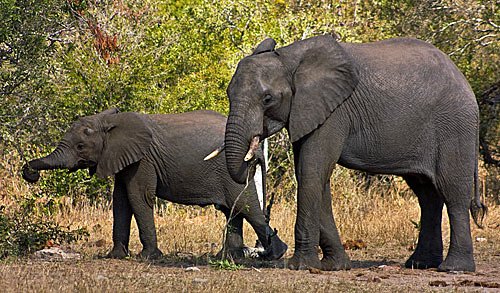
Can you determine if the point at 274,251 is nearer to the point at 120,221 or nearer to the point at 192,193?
the point at 192,193

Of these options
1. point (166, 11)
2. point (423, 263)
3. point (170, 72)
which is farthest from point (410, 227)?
point (166, 11)

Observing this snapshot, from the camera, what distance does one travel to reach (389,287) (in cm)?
992

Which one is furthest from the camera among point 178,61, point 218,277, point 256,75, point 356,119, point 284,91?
point 178,61

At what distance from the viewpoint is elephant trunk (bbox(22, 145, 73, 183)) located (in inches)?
498

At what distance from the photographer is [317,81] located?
432 inches

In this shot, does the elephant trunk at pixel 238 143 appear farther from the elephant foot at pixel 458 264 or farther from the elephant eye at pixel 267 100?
the elephant foot at pixel 458 264

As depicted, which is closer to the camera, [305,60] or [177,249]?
[305,60]

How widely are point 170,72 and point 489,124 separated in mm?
6288

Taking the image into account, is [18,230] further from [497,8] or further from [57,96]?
[497,8]

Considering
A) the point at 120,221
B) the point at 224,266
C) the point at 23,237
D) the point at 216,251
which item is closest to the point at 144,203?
the point at 120,221

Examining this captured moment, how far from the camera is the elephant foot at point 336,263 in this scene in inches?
442

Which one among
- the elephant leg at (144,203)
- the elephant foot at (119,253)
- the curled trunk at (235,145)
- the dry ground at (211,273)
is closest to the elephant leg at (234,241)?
the dry ground at (211,273)

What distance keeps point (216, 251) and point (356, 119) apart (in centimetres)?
A: 353

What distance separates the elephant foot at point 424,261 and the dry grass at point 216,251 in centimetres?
41
